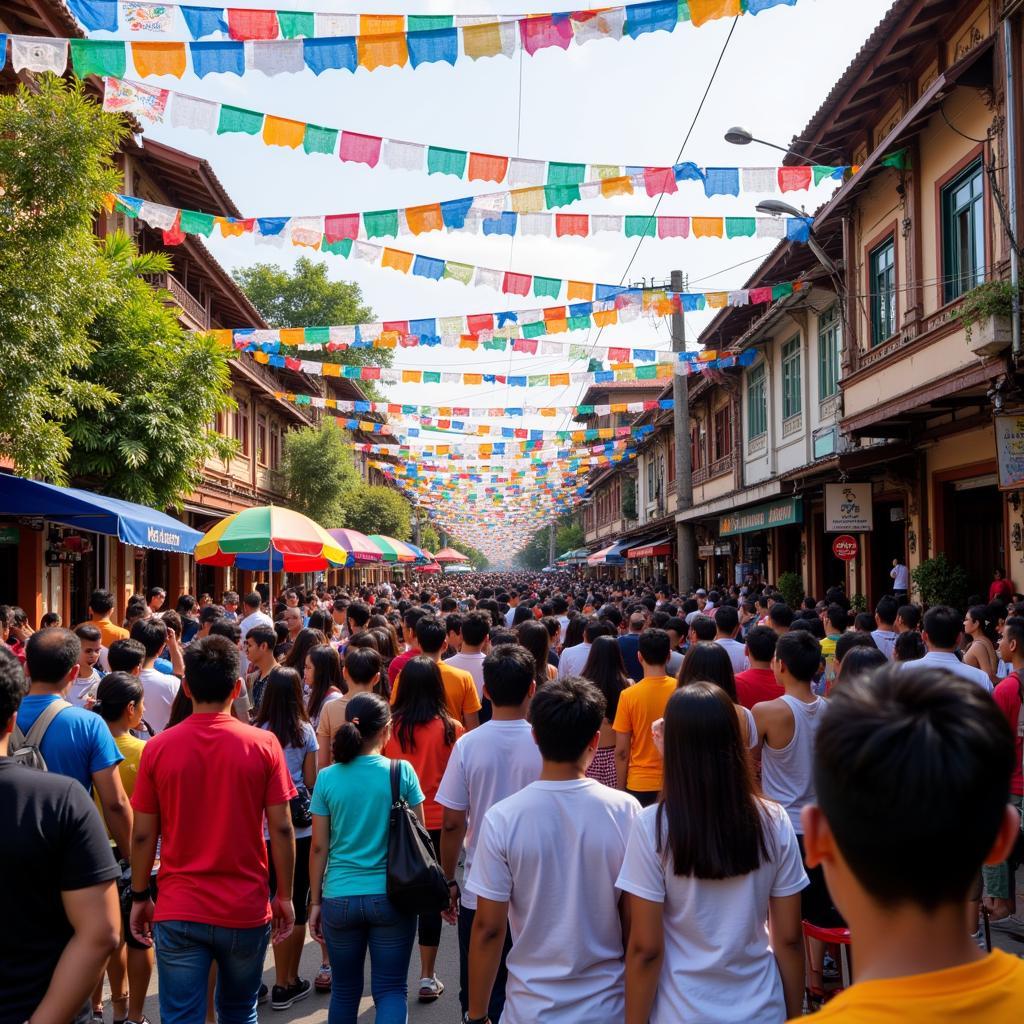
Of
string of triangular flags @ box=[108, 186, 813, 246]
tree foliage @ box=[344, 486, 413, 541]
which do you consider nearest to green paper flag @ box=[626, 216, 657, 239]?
string of triangular flags @ box=[108, 186, 813, 246]

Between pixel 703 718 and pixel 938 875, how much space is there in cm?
160

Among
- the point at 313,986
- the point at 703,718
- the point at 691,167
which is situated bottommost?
the point at 313,986

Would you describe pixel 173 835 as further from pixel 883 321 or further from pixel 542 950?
pixel 883 321

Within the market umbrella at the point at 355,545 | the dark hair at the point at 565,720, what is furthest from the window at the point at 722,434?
the dark hair at the point at 565,720

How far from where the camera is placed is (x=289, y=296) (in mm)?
52062

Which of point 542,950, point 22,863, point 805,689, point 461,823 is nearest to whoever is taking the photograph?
point 22,863

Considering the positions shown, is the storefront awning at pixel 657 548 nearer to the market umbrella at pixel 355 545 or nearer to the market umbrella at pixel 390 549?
the market umbrella at pixel 390 549

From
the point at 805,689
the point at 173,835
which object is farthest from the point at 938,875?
the point at 805,689

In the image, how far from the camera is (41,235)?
9906 mm

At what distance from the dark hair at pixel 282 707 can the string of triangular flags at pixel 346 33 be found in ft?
21.1

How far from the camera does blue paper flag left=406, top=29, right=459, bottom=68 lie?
912 centimetres

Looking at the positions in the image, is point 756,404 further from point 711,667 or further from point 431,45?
point 711,667

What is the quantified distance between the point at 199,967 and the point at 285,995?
170 cm

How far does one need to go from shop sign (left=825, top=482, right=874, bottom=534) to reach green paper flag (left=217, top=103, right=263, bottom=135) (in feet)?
33.9
